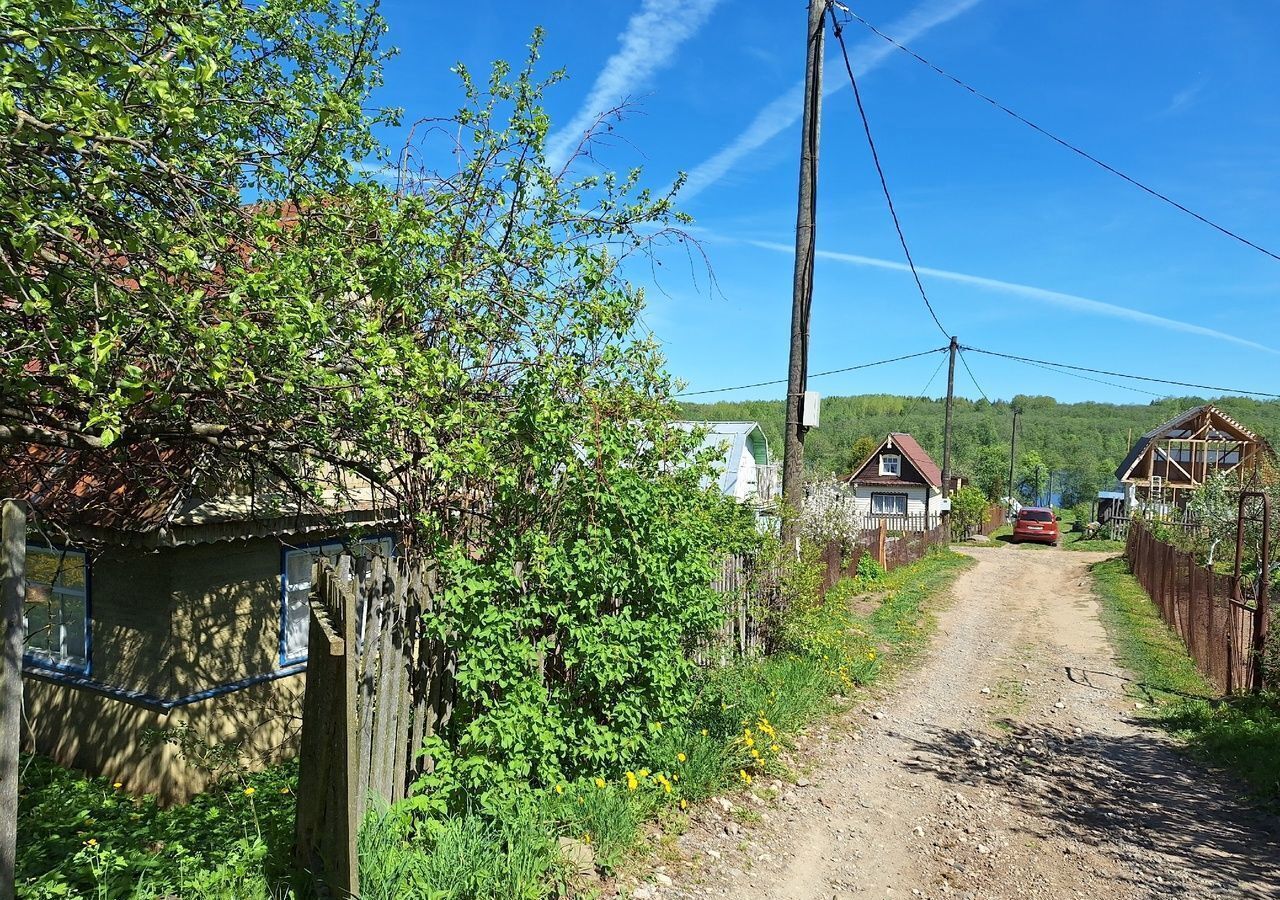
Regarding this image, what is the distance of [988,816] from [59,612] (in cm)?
886

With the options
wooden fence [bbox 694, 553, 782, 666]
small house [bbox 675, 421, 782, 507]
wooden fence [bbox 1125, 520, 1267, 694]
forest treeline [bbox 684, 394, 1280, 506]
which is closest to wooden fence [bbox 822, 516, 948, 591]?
small house [bbox 675, 421, 782, 507]

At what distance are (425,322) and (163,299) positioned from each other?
87.7 inches

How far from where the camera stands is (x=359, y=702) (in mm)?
4141

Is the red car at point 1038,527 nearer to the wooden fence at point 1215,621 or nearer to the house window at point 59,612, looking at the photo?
the wooden fence at point 1215,621

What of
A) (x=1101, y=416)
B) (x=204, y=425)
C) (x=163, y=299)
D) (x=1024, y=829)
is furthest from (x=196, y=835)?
(x=1101, y=416)

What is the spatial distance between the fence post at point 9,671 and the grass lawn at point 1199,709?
25.6ft

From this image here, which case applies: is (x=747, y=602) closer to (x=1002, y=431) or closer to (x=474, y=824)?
(x=474, y=824)

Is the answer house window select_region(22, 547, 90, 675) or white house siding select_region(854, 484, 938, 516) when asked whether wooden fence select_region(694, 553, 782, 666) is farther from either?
white house siding select_region(854, 484, 938, 516)

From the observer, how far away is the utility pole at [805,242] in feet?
29.6

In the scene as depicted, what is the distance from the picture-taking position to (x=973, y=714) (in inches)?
329

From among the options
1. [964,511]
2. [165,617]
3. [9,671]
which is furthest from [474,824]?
[964,511]

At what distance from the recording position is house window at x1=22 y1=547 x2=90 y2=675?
7809 mm

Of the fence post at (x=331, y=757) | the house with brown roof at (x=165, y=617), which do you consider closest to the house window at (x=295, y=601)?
the house with brown roof at (x=165, y=617)

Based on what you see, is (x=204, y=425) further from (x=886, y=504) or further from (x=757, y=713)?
(x=886, y=504)
